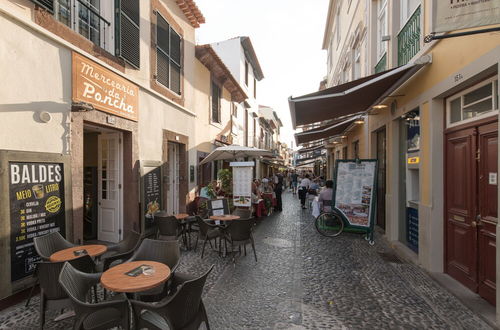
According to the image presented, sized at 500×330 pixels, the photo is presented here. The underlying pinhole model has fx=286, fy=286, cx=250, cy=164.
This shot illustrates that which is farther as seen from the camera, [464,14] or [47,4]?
[47,4]

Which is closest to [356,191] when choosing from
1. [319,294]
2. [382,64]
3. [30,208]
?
[382,64]

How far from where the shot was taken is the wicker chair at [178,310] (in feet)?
8.25

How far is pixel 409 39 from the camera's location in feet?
20.2

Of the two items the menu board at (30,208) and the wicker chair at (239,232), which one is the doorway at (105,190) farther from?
the wicker chair at (239,232)

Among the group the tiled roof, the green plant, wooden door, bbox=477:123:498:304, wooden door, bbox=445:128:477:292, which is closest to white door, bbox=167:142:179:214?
the green plant

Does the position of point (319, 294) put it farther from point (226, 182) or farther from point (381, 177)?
point (226, 182)

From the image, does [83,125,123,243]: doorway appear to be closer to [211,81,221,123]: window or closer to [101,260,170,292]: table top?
[101,260,170,292]: table top

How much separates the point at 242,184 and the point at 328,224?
2953 millimetres

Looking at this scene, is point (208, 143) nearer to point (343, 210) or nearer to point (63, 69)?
point (343, 210)

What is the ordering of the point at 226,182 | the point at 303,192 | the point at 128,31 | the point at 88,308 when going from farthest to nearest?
the point at 303,192 → the point at 226,182 → the point at 128,31 → the point at 88,308

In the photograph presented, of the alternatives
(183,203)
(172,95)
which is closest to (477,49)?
(172,95)

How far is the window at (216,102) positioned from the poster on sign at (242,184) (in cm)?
430

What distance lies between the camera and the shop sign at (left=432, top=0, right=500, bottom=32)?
289cm

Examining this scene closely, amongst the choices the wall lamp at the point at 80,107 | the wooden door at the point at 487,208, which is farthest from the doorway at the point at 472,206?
the wall lamp at the point at 80,107
